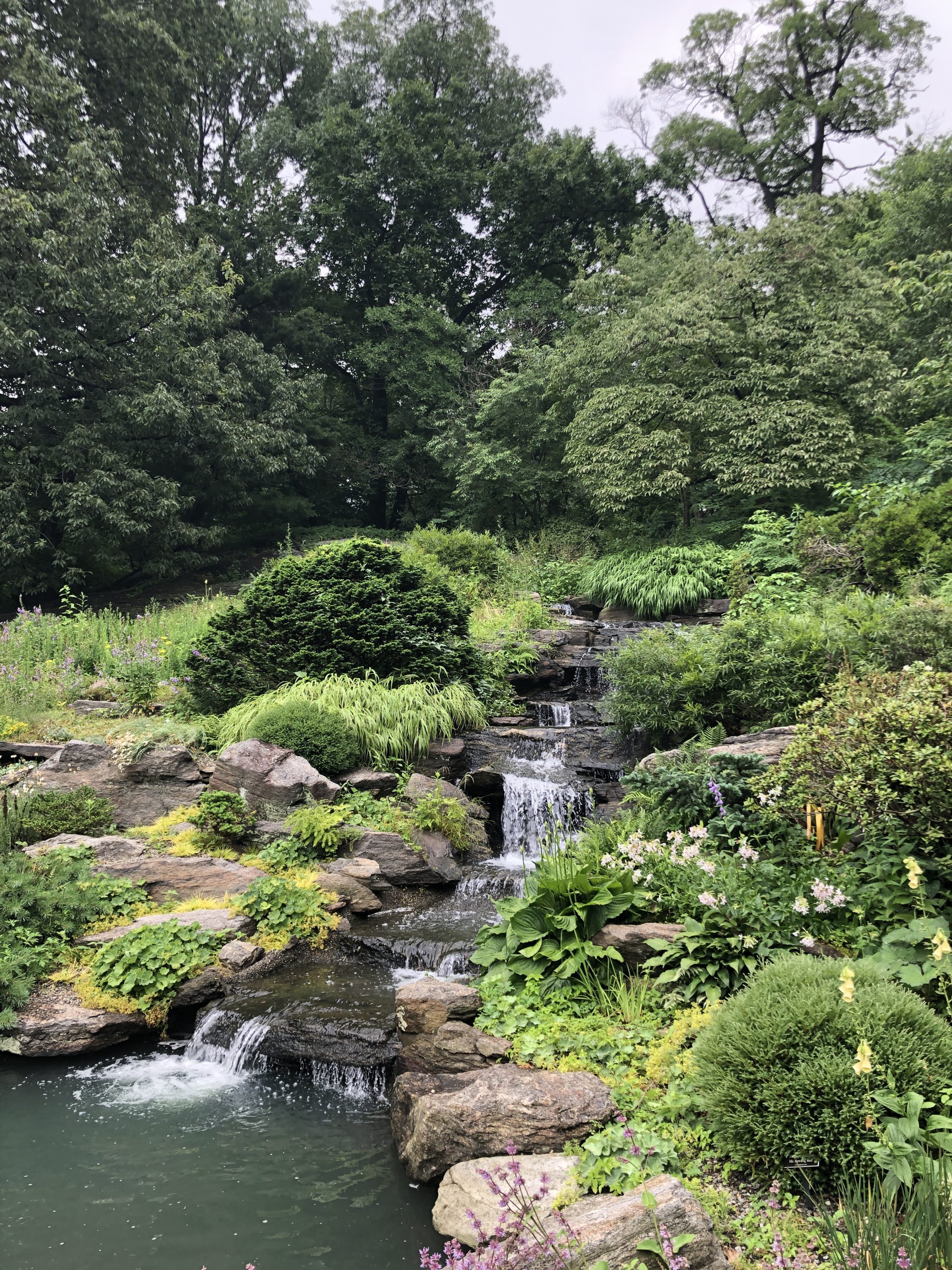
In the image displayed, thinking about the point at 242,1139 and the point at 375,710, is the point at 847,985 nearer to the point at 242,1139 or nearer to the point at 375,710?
the point at 242,1139

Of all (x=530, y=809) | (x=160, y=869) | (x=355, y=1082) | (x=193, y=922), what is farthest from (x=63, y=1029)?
(x=530, y=809)

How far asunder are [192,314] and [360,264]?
8579mm

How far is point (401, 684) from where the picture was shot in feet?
30.1

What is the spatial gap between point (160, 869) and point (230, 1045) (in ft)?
6.64

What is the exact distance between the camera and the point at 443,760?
28.5 feet

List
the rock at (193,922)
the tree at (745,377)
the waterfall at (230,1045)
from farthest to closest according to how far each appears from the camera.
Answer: the tree at (745,377)
the rock at (193,922)
the waterfall at (230,1045)

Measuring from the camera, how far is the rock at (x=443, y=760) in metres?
8.54

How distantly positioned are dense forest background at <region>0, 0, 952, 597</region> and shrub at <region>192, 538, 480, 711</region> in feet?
19.9

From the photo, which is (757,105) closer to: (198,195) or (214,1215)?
(198,195)

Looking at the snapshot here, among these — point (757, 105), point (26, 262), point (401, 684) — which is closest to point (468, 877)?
point (401, 684)

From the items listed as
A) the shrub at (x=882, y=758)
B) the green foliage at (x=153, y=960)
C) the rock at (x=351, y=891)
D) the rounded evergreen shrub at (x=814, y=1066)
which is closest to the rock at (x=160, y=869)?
the rock at (x=351, y=891)

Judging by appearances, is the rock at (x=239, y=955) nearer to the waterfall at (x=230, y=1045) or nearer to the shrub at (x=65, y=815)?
the waterfall at (x=230, y=1045)

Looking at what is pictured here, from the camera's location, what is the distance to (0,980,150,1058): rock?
185 inches

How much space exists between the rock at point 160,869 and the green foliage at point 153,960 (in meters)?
0.67
